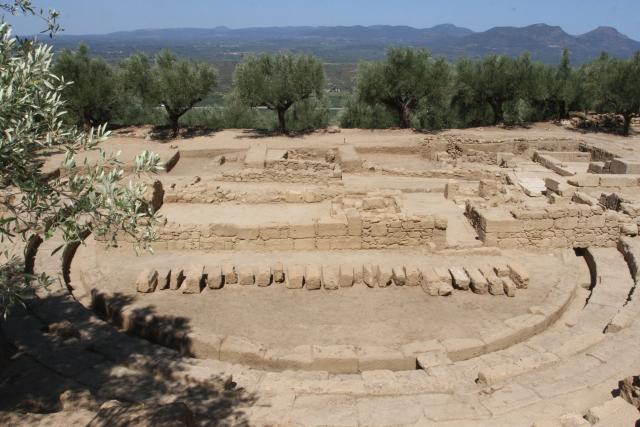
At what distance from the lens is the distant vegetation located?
28219 mm

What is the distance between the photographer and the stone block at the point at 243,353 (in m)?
8.55

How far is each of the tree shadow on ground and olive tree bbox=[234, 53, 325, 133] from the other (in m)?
20.4

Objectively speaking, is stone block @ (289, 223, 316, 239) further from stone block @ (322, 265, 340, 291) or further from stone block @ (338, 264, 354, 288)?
stone block @ (338, 264, 354, 288)

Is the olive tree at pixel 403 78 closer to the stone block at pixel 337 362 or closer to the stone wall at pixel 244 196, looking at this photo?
the stone wall at pixel 244 196

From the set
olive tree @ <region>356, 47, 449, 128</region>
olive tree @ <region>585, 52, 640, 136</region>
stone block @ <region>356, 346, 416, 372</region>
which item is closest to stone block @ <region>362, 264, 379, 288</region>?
stone block @ <region>356, 346, 416, 372</region>

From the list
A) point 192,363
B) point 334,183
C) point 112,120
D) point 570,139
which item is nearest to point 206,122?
point 112,120

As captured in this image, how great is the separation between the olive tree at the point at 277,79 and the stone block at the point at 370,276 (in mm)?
18652

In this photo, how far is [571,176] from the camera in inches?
809

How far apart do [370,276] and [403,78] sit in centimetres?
2131

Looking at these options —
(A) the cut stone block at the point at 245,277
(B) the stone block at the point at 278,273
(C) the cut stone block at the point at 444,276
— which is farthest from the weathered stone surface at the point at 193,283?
(C) the cut stone block at the point at 444,276

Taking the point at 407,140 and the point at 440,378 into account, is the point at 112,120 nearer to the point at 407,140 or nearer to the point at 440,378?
the point at 407,140

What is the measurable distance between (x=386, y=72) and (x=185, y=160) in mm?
13730

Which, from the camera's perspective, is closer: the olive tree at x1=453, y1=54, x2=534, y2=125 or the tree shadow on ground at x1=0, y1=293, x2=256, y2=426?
the tree shadow on ground at x1=0, y1=293, x2=256, y2=426

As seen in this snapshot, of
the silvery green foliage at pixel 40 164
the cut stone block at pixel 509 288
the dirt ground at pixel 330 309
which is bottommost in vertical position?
the dirt ground at pixel 330 309
